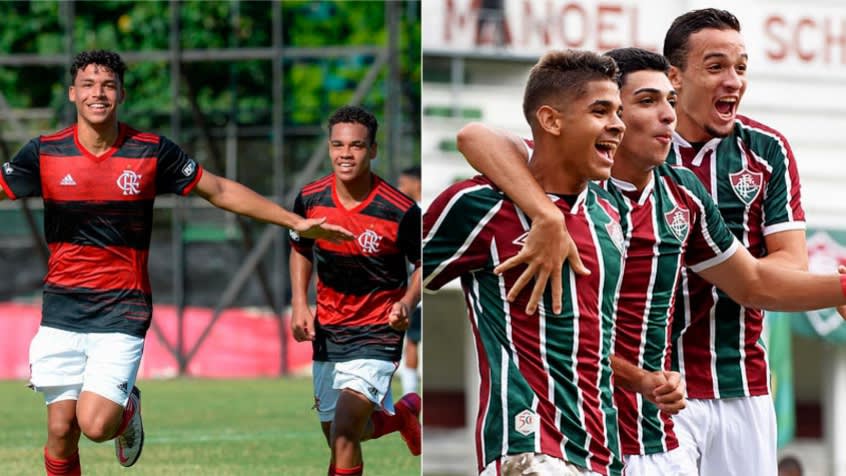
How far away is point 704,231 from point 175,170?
2.15m

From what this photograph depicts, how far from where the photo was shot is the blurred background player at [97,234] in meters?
4.85

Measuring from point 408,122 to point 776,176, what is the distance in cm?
1004

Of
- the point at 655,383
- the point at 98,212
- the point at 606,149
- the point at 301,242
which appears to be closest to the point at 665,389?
the point at 655,383

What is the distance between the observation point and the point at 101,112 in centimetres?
478

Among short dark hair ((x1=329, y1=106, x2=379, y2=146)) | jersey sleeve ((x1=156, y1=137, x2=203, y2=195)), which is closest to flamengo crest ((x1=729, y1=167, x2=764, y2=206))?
short dark hair ((x1=329, y1=106, x2=379, y2=146))

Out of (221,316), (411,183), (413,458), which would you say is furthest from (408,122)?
(413,458)

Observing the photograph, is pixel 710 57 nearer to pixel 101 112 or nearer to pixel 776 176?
pixel 776 176

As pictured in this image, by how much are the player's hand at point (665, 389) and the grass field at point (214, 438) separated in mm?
3090

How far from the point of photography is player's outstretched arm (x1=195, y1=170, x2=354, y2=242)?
479 cm

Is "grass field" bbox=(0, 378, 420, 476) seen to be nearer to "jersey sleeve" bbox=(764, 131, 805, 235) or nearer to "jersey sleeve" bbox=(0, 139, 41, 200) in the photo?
"jersey sleeve" bbox=(0, 139, 41, 200)

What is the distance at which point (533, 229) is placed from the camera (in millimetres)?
3021

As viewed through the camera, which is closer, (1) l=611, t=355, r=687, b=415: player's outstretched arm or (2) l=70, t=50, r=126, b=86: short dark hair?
(1) l=611, t=355, r=687, b=415: player's outstretched arm

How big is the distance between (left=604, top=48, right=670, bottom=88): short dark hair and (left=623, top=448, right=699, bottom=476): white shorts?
0.97 meters

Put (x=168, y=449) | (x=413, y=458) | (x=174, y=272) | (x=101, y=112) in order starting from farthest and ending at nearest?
1. (x=174, y=272)
2. (x=168, y=449)
3. (x=413, y=458)
4. (x=101, y=112)
